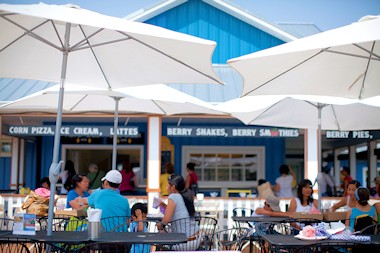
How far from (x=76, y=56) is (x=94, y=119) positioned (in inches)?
321

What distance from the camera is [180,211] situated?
6.76 meters

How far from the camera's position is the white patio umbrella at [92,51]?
17.9 feet

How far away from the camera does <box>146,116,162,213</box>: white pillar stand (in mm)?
12164

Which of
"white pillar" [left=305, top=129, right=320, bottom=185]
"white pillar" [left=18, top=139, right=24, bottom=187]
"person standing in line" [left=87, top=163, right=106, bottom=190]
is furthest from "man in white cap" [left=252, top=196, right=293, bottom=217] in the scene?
"white pillar" [left=18, top=139, right=24, bottom=187]

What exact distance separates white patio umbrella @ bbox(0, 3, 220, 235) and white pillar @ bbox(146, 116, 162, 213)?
4529 millimetres

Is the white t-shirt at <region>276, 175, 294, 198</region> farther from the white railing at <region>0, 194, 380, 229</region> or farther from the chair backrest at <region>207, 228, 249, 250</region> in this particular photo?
the chair backrest at <region>207, 228, 249, 250</region>

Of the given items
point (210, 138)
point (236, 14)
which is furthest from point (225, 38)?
point (210, 138)

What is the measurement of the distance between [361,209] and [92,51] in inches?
147

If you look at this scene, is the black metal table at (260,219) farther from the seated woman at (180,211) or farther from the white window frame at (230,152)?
the white window frame at (230,152)

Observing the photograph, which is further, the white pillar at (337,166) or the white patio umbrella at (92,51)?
the white pillar at (337,166)

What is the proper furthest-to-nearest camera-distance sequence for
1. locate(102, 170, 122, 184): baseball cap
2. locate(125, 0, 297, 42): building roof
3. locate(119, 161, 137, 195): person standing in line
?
locate(125, 0, 297, 42): building roof, locate(119, 161, 137, 195): person standing in line, locate(102, 170, 122, 184): baseball cap

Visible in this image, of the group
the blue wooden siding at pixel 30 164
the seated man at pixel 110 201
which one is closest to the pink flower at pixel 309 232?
the seated man at pixel 110 201

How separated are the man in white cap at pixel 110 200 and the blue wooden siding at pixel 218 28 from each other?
9334 mm

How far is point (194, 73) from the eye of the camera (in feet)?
21.2
